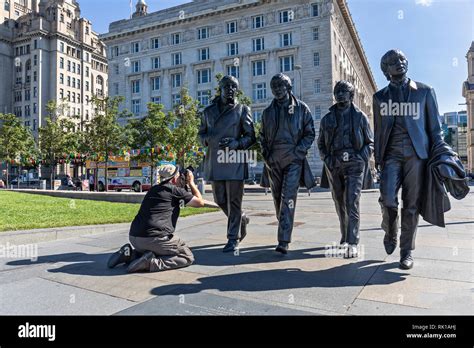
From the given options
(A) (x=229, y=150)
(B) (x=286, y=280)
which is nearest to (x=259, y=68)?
(A) (x=229, y=150)

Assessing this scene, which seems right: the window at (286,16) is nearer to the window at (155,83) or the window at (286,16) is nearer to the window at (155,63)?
the window at (155,63)

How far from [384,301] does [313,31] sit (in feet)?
169

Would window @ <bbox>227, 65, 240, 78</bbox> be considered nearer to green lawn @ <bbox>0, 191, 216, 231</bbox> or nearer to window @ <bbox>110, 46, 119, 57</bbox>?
window @ <bbox>110, 46, 119, 57</bbox>

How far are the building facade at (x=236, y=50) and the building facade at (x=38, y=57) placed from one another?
81.5 ft

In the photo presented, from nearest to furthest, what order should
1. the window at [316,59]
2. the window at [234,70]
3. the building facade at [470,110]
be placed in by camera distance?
1. the window at [316,59]
2. the window at [234,70]
3. the building facade at [470,110]

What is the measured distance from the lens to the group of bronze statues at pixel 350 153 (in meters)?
4.50

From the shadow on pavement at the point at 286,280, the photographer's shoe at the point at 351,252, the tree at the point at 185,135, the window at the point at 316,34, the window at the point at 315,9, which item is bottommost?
the shadow on pavement at the point at 286,280

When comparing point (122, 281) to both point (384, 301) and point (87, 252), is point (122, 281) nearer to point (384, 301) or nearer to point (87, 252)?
point (87, 252)

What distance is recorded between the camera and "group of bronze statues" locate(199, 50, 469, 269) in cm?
450

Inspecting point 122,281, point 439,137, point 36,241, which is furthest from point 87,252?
point 439,137

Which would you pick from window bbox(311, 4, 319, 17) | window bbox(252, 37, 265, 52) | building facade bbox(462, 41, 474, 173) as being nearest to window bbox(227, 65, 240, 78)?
window bbox(252, 37, 265, 52)

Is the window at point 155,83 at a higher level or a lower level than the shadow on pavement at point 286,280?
higher

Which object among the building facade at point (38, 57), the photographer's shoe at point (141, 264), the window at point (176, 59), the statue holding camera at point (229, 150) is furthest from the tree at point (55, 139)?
the building facade at point (38, 57)

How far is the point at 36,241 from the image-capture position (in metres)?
7.10
